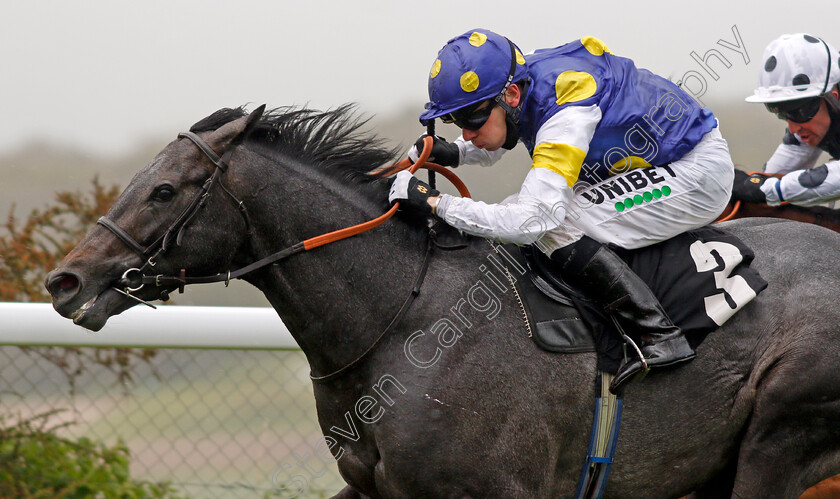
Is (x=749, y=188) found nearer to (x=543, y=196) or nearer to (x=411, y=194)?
(x=543, y=196)

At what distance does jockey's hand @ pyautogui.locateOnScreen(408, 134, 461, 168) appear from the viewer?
10.2 feet

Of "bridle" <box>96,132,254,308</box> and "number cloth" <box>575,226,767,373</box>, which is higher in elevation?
"bridle" <box>96,132,254,308</box>

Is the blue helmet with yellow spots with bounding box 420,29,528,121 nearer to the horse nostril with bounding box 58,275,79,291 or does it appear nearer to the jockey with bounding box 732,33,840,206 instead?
the horse nostril with bounding box 58,275,79,291

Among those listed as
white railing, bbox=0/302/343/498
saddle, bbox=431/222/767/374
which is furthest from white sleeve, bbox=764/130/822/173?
white railing, bbox=0/302/343/498

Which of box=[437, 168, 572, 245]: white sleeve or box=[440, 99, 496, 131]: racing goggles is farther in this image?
box=[440, 99, 496, 131]: racing goggles

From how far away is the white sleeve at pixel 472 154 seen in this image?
3.22 meters

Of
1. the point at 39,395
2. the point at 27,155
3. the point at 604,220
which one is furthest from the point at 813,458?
the point at 27,155

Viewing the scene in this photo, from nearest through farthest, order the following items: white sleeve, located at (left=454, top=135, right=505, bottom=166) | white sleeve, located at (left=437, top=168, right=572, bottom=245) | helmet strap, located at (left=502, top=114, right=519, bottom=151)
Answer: white sleeve, located at (left=437, top=168, right=572, bottom=245)
helmet strap, located at (left=502, top=114, right=519, bottom=151)
white sleeve, located at (left=454, top=135, right=505, bottom=166)

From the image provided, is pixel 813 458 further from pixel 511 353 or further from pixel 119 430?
pixel 119 430

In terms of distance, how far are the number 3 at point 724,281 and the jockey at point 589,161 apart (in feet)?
0.38

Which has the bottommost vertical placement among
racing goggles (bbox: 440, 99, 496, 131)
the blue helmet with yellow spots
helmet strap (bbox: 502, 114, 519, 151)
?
helmet strap (bbox: 502, 114, 519, 151)

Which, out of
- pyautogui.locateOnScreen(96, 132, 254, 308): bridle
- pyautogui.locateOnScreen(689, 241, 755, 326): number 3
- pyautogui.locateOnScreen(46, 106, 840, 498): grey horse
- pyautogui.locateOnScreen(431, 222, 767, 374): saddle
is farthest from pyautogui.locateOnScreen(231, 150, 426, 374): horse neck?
pyautogui.locateOnScreen(689, 241, 755, 326): number 3

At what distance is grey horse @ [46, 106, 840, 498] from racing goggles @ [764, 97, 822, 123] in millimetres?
967

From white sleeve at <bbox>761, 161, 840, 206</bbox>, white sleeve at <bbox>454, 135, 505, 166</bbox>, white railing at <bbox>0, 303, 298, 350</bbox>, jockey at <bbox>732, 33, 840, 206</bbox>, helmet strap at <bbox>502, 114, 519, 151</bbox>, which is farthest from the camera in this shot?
white railing at <bbox>0, 303, 298, 350</bbox>
